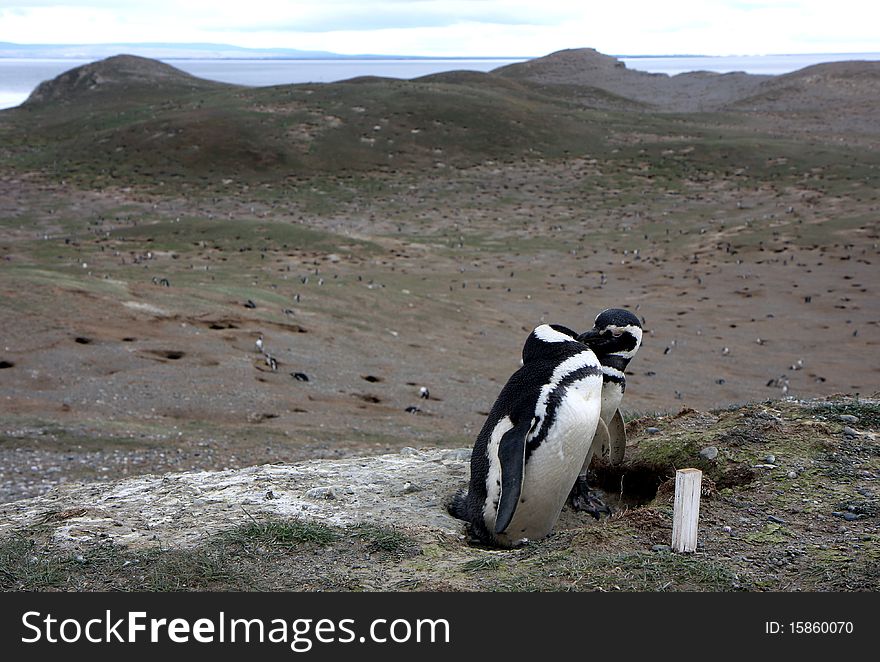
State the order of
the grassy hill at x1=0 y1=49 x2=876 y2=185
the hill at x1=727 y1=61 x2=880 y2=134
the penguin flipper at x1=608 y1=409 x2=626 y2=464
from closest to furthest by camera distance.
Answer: the penguin flipper at x1=608 y1=409 x2=626 y2=464, the grassy hill at x1=0 y1=49 x2=876 y2=185, the hill at x1=727 y1=61 x2=880 y2=134

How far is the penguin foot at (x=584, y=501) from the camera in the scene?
5863 millimetres

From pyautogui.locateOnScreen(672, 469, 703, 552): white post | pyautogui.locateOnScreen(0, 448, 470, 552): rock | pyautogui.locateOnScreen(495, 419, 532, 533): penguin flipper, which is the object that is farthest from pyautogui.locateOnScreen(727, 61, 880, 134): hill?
pyautogui.locateOnScreen(672, 469, 703, 552): white post

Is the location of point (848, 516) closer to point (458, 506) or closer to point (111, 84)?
point (458, 506)

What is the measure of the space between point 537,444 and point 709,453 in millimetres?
1512

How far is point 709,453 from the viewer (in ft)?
19.6

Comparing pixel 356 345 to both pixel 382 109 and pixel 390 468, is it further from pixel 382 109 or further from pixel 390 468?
pixel 382 109

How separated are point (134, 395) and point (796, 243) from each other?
19709 millimetres

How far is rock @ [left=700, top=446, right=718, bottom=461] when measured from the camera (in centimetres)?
595

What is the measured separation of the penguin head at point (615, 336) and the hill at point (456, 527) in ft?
2.94

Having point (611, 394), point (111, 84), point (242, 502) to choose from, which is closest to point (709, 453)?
point (611, 394)

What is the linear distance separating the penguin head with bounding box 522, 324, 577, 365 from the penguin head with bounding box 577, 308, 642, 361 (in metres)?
0.21

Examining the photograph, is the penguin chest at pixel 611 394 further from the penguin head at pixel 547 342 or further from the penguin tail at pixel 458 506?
the penguin tail at pixel 458 506

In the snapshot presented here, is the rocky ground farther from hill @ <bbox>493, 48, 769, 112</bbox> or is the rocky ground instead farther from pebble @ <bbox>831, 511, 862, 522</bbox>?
hill @ <bbox>493, 48, 769, 112</bbox>
